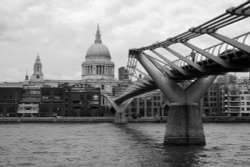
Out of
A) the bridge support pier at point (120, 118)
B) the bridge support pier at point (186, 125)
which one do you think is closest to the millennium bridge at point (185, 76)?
the bridge support pier at point (186, 125)

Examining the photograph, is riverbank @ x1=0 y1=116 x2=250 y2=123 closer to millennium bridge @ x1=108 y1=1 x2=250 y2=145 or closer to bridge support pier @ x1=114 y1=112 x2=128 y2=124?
bridge support pier @ x1=114 y1=112 x2=128 y2=124

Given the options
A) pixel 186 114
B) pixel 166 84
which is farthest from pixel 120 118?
pixel 186 114

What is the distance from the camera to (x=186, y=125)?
47.7m

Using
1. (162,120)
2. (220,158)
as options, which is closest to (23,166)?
(220,158)

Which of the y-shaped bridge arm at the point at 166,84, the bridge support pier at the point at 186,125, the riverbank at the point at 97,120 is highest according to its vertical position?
the y-shaped bridge arm at the point at 166,84

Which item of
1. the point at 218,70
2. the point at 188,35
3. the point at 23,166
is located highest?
the point at 188,35

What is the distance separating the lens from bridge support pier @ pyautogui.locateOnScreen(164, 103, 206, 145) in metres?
47.7

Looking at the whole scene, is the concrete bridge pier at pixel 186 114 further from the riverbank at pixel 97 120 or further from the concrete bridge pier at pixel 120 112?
the riverbank at pixel 97 120

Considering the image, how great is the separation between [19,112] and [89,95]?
2447 cm

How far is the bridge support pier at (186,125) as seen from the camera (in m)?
47.7

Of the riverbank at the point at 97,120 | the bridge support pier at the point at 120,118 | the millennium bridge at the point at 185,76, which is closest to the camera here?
the millennium bridge at the point at 185,76

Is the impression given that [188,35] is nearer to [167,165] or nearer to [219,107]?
[167,165]

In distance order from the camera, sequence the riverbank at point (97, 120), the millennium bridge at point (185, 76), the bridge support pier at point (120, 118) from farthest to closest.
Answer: the riverbank at point (97, 120) → the bridge support pier at point (120, 118) → the millennium bridge at point (185, 76)

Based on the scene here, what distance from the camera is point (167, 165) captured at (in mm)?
34875
